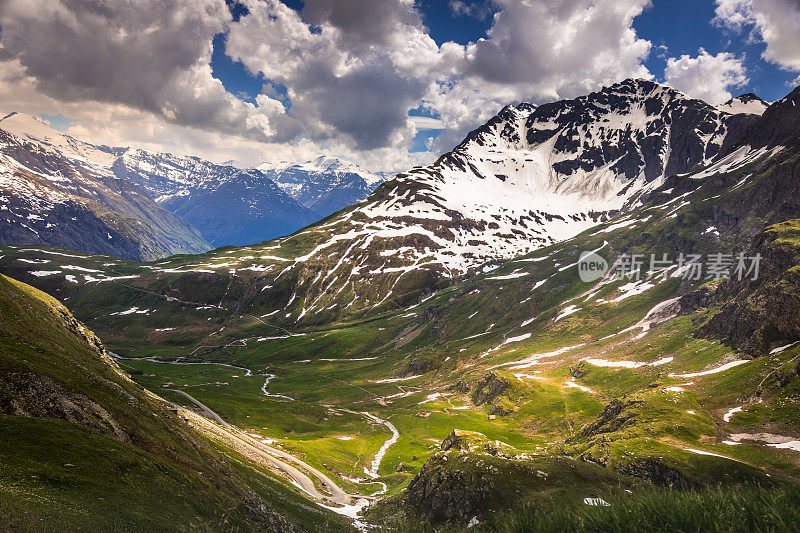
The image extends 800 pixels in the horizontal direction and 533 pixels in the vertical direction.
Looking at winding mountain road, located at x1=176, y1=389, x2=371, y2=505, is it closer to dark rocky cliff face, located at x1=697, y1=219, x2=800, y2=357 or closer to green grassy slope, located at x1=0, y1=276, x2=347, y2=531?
green grassy slope, located at x1=0, y1=276, x2=347, y2=531

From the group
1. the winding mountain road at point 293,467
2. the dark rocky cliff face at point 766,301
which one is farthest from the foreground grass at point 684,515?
the dark rocky cliff face at point 766,301

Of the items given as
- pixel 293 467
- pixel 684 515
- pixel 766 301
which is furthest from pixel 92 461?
pixel 766 301

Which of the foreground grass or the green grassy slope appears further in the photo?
the green grassy slope

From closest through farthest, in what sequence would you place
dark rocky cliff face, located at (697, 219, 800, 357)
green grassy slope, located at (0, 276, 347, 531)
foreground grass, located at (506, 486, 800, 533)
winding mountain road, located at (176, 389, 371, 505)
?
foreground grass, located at (506, 486, 800, 533), green grassy slope, located at (0, 276, 347, 531), winding mountain road, located at (176, 389, 371, 505), dark rocky cliff face, located at (697, 219, 800, 357)

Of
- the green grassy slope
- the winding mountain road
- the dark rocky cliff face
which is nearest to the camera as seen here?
the green grassy slope

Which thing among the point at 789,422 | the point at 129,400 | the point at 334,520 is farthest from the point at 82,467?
the point at 789,422

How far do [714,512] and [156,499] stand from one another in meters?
30.5

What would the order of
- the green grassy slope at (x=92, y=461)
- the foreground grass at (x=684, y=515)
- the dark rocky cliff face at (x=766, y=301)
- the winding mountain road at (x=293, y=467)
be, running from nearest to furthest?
the foreground grass at (x=684, y=515), the green grassy slope at (x=92, y=461), the winding mountain road at (x=293, y=467), the dark rocky cliff face at (x=766, y=301)

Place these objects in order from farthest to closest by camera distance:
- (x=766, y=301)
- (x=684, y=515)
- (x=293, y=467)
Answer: (x=766, y=301) → (x=293, y=467) → (x=684, y=515)

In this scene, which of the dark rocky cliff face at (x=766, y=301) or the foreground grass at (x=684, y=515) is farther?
the dark rocky cliff face at (x=766, y=301)

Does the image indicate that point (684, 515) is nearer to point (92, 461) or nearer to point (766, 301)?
point (92, 461)

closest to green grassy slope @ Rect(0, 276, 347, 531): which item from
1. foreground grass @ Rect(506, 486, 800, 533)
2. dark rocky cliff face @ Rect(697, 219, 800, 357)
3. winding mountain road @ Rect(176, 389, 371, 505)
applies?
foreground grass @ Rect(506, 486, 800, 533)

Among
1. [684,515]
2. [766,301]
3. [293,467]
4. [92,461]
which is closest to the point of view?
[684,515]

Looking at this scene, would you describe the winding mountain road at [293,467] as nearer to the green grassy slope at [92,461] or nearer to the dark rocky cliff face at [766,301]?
the green grassy slope at [92,461]
